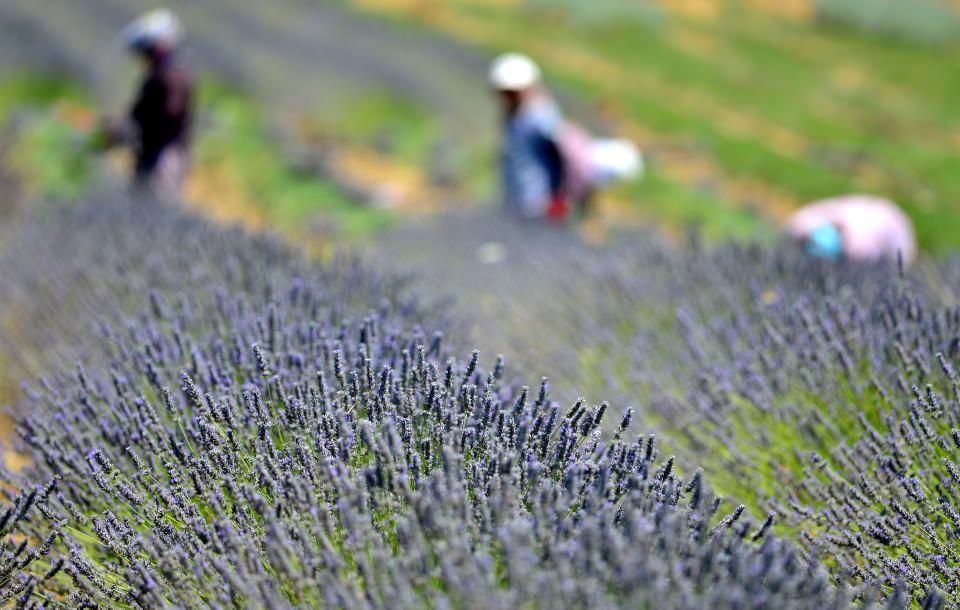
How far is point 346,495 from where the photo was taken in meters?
1.70

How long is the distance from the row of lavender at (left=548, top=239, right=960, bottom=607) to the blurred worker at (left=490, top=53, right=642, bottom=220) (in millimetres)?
2046

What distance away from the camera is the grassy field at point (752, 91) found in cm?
931

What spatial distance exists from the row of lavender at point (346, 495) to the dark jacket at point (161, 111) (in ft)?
11.5

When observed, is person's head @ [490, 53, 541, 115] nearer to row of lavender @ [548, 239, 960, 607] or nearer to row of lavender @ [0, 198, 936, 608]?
row of lavender @ [548, 239, 960, 607]

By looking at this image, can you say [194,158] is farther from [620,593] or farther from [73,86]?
[620,593]

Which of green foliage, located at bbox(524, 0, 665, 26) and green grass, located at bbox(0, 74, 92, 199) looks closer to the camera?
green grass, located at bbox(0, 74, 92, 199)

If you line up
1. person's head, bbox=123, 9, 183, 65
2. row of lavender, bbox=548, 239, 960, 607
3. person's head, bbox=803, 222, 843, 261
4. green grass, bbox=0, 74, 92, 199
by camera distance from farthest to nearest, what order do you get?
1. green grass, bbox=0, 74, 92, 199
2. person's head, bbox=123, 9, 183, 65
3. person's head, bbox=803, 222, 843, 261
4. row of lavender, bbox=548, 239, 960, 607

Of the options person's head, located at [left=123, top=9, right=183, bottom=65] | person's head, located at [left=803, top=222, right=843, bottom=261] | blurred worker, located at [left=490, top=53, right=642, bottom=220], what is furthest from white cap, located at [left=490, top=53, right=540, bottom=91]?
person's head, located at [left=123, top=9, right=183, bottom=65]

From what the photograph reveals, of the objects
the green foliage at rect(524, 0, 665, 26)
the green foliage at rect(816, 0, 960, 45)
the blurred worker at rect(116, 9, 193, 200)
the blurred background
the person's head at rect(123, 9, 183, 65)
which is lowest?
the green foliage at rect(816, 0, 960, 45)

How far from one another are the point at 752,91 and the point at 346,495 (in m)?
14.6

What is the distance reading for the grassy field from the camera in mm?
9312

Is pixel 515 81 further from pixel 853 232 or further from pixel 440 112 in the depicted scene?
pixel 440 112

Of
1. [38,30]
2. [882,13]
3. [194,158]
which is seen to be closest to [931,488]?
[194,158]

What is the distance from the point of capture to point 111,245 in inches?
151
